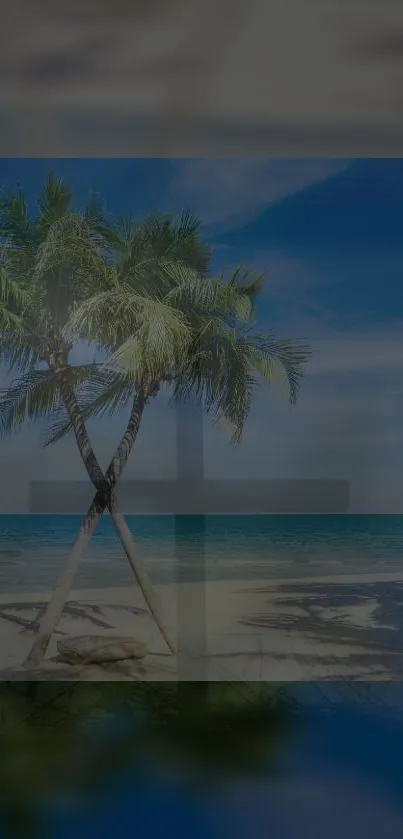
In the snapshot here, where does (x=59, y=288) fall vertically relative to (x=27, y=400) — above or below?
above

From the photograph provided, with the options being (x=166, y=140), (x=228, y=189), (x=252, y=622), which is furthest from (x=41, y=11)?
(x=252, y=622)

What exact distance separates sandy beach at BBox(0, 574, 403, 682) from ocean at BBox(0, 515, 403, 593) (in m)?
0.07

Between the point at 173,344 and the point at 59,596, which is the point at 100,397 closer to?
the point at 173,344

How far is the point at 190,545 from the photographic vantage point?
10.8 feet

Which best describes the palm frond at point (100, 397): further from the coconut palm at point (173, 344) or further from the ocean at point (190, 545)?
the ocean at point (190, 545)

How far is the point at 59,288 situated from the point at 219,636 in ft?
5.73

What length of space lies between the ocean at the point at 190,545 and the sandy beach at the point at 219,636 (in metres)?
0.07

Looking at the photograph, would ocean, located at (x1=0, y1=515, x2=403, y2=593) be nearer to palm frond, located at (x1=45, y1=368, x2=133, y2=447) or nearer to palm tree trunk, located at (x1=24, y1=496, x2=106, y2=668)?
palm tree trunk, located at (x1=24, y1=496, x2=106, y2=668)

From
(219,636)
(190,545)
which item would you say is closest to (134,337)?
(190,545)

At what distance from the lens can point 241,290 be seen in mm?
3363

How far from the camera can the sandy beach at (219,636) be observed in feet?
10.7

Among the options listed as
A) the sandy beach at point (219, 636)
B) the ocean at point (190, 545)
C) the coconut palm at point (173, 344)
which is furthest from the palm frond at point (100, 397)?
the sandy beach at point (219, 636)

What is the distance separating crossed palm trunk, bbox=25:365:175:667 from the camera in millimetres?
3277

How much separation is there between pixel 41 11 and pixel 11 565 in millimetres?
2232
